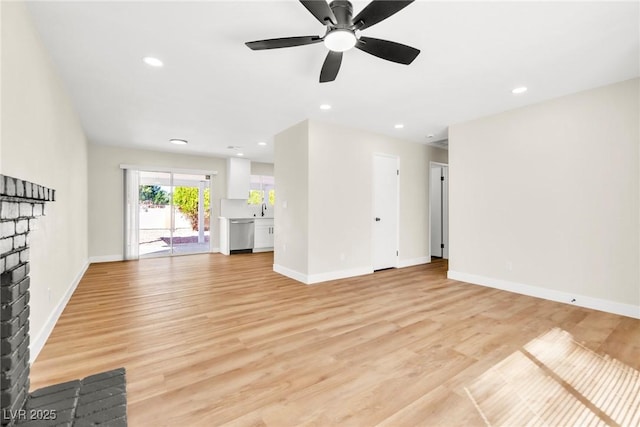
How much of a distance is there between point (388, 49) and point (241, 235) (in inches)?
239

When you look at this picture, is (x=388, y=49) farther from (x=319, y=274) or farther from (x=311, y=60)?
(x=319, y=274)

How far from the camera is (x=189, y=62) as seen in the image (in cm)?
266

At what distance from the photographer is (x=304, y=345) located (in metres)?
2.33

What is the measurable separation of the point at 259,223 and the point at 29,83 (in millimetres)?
5760

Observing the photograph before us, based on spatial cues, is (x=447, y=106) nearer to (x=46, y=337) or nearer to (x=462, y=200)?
(x=462, y=200)

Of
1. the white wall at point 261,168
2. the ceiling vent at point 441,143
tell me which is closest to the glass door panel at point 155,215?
the white wall at point 261,168

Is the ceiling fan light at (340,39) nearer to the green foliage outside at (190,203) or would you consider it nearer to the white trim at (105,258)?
the green foliage outside at (190,203)

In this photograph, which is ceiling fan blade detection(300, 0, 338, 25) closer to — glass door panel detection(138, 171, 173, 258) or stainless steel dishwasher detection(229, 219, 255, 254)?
stainless steel dishwasher detection(229, 219, 255, 254)

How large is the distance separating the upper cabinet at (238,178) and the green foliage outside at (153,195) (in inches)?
58.2

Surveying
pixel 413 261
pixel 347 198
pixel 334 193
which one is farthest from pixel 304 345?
pixel 413 261

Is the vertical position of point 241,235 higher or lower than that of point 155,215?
lower

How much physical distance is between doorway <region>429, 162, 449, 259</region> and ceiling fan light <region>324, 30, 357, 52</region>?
4.92 meters

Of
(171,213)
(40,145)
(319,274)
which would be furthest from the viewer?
(171,213)

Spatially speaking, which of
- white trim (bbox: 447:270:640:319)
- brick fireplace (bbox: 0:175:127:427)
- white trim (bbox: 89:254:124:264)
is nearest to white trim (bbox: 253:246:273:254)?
white trim (bbox: 89:254:124:264)
